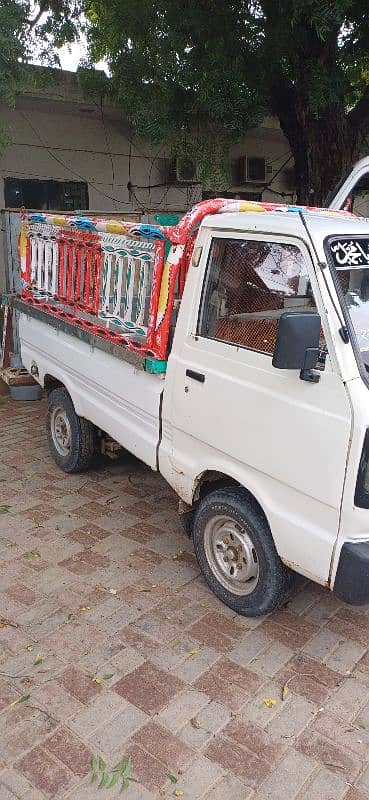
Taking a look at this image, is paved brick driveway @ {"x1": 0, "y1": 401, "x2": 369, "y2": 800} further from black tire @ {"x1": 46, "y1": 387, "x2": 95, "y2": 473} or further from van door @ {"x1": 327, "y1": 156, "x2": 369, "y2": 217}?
van door @ {"x1": 327, "y1": 156, "x2": 369, "y2": 217}

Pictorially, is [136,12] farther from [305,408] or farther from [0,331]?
[305,408]

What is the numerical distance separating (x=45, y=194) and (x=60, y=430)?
4704 mm

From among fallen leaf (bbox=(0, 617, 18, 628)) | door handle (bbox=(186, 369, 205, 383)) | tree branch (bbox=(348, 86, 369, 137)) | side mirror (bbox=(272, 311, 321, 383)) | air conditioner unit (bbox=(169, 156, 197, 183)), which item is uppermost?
tree branch (bbox=(348, 86, 369, 137))

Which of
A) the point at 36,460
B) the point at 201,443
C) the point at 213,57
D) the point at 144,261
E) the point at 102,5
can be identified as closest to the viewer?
the point at 201,443

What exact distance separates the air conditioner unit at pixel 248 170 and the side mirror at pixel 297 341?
8237mm

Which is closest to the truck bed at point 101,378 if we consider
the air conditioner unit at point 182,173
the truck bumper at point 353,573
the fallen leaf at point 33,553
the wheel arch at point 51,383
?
the wheel arch at point 51,383

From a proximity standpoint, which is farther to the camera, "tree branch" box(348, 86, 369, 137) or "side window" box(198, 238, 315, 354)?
"tree branch" box(348, 86, 369, 137)

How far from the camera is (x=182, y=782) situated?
226cm

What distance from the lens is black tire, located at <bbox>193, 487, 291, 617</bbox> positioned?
115 inches

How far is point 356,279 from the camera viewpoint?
266 cm

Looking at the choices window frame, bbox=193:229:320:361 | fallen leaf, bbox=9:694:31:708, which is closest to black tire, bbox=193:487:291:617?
window frame, bbox=193:229:320:361

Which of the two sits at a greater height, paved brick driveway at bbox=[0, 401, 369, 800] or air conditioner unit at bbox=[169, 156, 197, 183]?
air conditioner unit at bbox=[169, 156, 197, 183]

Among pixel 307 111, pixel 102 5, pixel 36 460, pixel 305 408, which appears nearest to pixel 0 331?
pixel 36 460

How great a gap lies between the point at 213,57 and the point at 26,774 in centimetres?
605
